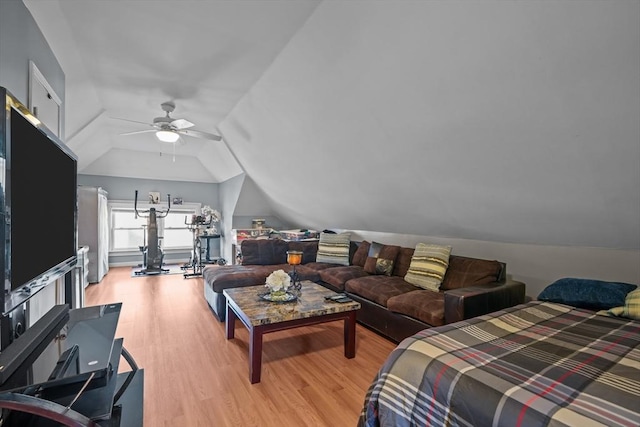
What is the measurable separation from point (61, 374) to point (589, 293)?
3074mm

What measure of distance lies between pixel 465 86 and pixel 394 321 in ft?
6.88

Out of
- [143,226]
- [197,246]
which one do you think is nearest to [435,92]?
[197,246]

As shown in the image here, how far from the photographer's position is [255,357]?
2.12 m

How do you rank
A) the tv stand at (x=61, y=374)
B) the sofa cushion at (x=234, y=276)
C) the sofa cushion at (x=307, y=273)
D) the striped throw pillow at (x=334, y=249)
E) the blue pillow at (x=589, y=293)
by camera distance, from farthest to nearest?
the striped throw pillow at (x=334, y=249), the sofa cushion at (x=307, y=273), the sofa cushion at (x=234, y=276), the blue pillow at (x=589, y=293), the tv stand at (x=61, y=374)

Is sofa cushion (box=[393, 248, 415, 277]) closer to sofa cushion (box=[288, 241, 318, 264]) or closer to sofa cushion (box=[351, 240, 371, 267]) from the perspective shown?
sofa cushion (box=[351, 240, 371, 267])

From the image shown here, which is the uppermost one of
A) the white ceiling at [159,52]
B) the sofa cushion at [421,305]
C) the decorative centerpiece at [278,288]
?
the white ceiling at [159,52]

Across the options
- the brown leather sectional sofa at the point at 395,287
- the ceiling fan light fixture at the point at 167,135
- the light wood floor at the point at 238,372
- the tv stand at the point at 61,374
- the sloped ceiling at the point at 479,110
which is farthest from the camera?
the ceiling fan light fixture at the point at 167,135

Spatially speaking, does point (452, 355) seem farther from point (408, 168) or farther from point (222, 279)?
point (222, 279)

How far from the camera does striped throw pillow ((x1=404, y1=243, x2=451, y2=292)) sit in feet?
10.1

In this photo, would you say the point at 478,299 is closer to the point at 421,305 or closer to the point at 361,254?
the point at 421,305

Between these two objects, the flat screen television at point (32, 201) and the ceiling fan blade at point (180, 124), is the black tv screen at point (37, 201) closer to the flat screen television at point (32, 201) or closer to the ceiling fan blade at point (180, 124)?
the flat screen television at point (32, 201)

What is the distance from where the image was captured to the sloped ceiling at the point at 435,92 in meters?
1.52

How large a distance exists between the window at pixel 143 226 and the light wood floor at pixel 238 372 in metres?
3.90

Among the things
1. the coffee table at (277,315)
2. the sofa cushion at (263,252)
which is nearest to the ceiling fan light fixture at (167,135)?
the sofa cushion at (263,252)
